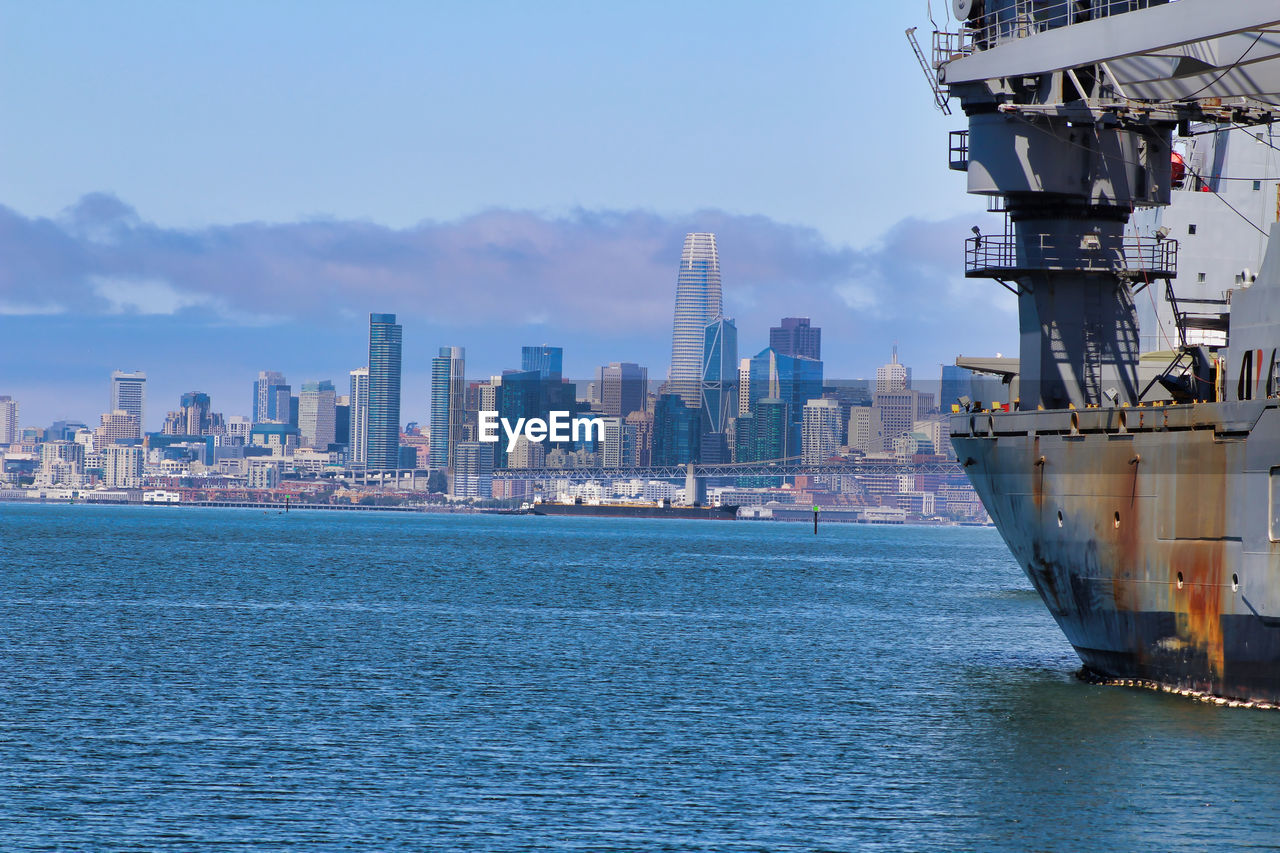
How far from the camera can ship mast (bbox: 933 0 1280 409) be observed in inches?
→ 1620

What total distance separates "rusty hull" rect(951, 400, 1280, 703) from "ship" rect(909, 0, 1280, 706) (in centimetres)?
5

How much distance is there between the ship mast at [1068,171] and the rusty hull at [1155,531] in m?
4.21

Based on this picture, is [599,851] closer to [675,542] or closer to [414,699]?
[414,699]

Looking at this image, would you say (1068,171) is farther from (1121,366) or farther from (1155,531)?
(1155,531)

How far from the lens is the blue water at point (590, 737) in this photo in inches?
1072

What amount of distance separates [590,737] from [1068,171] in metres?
20.5

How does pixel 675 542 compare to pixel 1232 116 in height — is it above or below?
below

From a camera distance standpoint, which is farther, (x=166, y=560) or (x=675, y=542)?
(x=675, y=542)

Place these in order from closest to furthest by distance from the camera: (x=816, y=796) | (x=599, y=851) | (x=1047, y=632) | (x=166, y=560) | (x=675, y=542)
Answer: (x=599, y=851) → (x=816, y=796) → (x=1047, y=632) → (x=166, y=560) → (x=675, y=542)

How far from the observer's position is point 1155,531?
36.6 metres

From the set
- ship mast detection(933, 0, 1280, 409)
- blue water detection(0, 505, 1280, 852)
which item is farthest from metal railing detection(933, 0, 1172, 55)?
blue water detection(0, 505, 1280, 852)

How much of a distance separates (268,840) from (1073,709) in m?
21.3

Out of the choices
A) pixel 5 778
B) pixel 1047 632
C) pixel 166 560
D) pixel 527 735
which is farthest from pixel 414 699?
pixel 166 560

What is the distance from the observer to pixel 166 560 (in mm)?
119062
